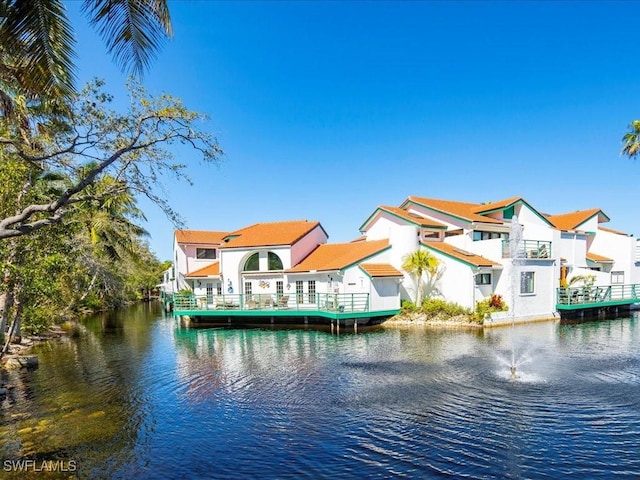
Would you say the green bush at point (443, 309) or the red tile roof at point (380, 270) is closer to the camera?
the green bush at point (443, 309)

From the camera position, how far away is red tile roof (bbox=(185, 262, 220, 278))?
116 ft

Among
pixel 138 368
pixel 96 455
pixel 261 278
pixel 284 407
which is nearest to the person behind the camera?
pixel 96 455

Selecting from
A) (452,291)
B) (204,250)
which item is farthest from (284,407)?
(204,250)

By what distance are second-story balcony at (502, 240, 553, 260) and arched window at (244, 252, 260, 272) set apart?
19.0 meters

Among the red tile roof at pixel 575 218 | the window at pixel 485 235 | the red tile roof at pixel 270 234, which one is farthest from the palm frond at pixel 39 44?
the red tile roof at pixel 575 218

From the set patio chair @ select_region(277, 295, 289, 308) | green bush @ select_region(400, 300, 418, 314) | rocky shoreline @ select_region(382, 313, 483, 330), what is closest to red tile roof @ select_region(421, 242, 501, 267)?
rocky shoreline @ select_region(382, 313, 483, 330)

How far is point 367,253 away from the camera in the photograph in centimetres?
2967

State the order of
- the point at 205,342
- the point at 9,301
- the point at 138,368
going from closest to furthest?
the point at 9,301, the point at 138,368, the point at 205,342

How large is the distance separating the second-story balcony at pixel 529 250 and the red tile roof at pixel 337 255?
846 centimetres

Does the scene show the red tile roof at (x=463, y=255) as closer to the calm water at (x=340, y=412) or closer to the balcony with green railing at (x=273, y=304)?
the balcony with green railing at (x=273, y=304)

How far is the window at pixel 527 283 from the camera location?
93.8 feet

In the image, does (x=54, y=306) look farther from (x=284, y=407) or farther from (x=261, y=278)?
(x=284, y=407)

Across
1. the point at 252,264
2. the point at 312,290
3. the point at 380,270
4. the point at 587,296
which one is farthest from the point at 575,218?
the point at 252,264

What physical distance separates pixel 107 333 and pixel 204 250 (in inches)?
480
